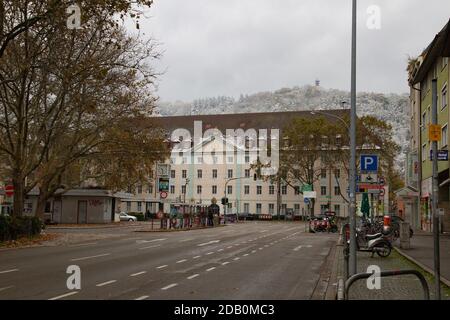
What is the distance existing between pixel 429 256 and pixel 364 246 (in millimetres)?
2347

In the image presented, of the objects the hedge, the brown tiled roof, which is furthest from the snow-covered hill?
the hedge

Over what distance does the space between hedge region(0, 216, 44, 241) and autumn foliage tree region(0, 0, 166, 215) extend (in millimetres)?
1060

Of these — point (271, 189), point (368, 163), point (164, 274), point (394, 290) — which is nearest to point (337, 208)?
point (271, 189)

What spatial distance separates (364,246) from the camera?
21312 millimetres

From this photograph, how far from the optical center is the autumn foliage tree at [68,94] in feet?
67.1

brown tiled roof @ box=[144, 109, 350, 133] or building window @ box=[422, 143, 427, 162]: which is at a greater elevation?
brown tiled roof @ box=[144, 109, 350, 133]

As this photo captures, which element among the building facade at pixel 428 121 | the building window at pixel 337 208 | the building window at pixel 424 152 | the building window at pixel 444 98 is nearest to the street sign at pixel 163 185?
the building facade at pixel 428 121

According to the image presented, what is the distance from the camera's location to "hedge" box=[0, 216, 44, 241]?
84.9 feet

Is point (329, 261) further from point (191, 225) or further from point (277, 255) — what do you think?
point (191, 225)

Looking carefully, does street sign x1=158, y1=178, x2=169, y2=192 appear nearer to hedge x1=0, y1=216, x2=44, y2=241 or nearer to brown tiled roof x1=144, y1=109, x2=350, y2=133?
hedge x1=0, y1=216, x2=44, y2=241

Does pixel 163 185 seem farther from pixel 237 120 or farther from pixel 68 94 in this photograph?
pixel 237 120

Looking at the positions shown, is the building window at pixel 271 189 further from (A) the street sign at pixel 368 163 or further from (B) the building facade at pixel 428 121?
(A) the street sign at pixel 368 163
